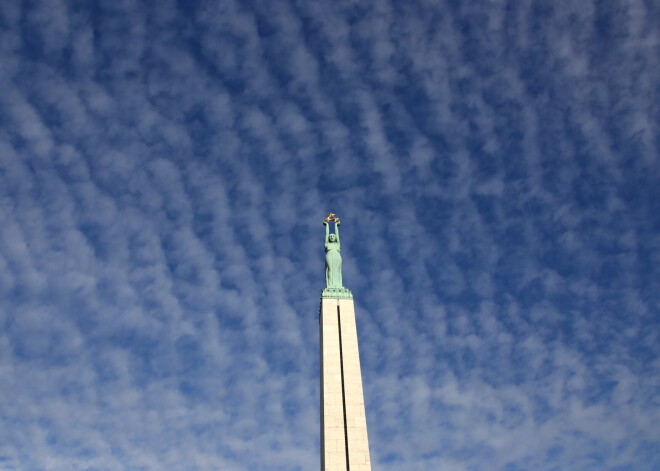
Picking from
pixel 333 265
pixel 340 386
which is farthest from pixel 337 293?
pixel 340 386

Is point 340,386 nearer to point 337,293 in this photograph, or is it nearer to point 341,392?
point 341,392

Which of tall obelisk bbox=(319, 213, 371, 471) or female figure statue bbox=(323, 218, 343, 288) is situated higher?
female figure statue bbox=(323, 218, 343, 288)

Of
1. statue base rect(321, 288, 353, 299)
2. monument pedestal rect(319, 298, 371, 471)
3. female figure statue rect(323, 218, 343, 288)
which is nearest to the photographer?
monument pedestal rect(319, 298, 371, 471)

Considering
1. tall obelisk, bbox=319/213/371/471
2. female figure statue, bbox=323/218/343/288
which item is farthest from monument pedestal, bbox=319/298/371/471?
female figure statue, bbox=323/218/343/288

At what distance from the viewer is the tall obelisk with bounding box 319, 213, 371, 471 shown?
38.5 meters

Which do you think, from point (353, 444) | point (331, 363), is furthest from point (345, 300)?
point (353, 444)

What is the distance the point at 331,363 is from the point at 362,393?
3264mm

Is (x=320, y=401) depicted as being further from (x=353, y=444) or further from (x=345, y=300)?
(x=345, y=300)

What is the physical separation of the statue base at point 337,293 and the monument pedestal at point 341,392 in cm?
8

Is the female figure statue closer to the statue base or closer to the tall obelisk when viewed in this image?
the tall obelisk

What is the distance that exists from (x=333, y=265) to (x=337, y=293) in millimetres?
3257

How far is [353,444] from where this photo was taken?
38.9 meters

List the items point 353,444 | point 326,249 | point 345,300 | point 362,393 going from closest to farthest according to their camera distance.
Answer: point 353,444
point 362,393
point 345,300
point 326,249

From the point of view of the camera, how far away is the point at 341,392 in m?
41.5
